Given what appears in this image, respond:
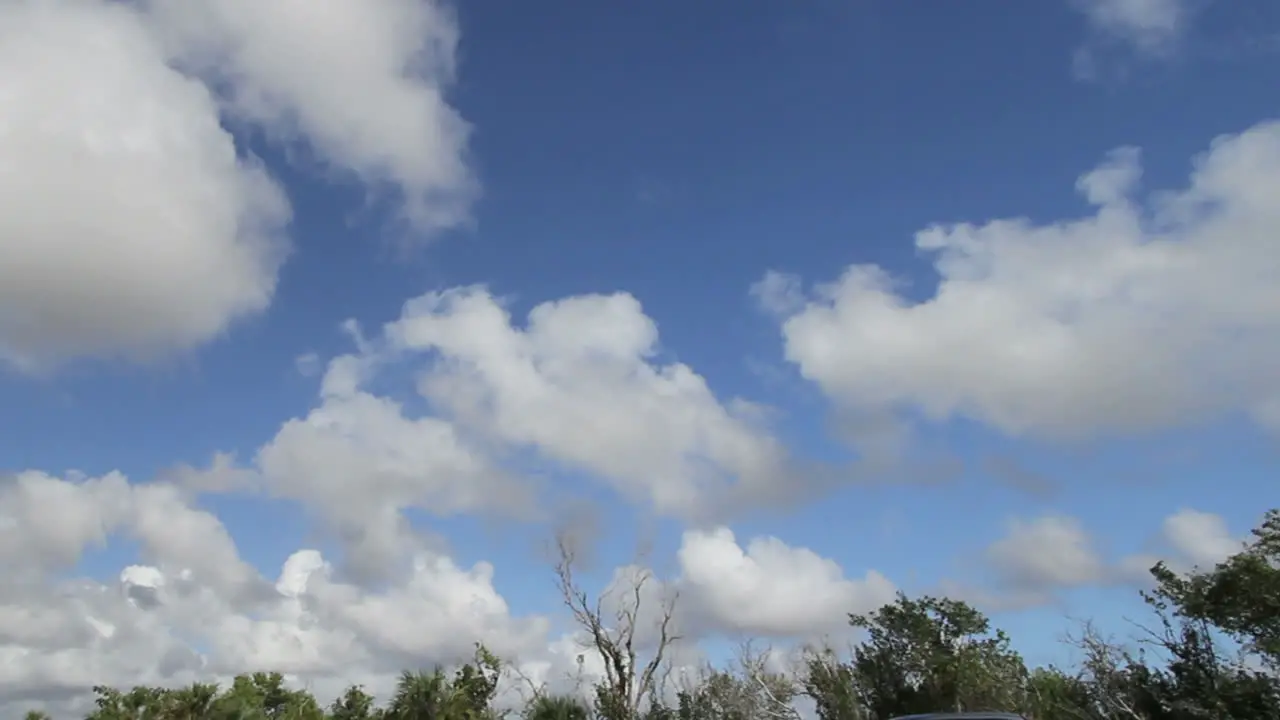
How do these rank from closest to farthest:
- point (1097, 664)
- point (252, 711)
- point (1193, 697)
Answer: point (252, 711), point (1193, 697), point (1097, 664)

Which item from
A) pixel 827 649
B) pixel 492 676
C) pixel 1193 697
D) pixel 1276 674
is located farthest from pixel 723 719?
pixel 1276 674

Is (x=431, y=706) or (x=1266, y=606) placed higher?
(x=1266, y=606)

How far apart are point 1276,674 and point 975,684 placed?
17595 mm

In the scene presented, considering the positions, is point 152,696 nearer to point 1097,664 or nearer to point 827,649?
point 827,649

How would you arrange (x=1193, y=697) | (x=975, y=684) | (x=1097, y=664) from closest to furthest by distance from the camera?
(x=1193, y=697)
(x=1097, y=664)
(x=975, y=684)

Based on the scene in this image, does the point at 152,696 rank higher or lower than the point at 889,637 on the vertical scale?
lower

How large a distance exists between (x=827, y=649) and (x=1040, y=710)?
39.9 ft

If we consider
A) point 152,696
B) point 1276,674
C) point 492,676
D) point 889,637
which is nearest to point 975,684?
point 889,637

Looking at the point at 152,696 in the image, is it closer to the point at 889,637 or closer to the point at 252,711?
the point at 252,711

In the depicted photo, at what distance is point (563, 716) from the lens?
29281 millimetres

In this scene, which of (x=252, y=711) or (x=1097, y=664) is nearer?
(x=252, y=711)

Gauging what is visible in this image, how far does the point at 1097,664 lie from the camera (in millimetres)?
44562

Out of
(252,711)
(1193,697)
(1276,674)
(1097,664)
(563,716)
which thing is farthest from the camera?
(1097,664)

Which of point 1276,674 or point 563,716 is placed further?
point 1276,674
